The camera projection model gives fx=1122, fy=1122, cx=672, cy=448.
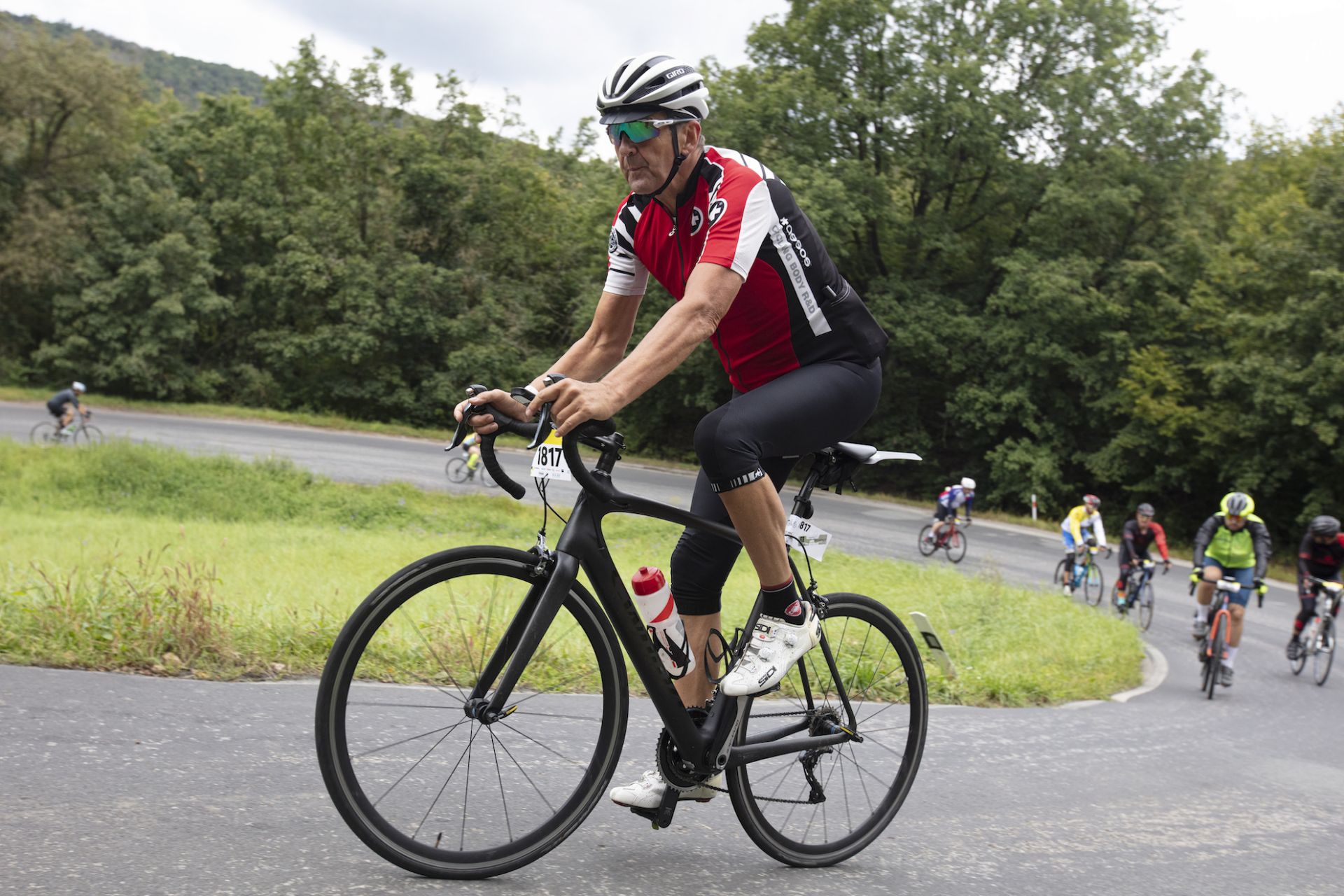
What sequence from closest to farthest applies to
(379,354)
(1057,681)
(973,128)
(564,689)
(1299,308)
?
1. (564,689)
2. (1057,681)
3. (1299,308)
4. (973,128)
5. (379,354)

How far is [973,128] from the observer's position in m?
33.8

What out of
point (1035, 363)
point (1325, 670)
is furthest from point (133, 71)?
point (1325, 670)

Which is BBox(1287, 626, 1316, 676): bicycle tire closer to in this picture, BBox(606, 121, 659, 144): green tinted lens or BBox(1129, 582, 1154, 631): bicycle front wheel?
BBox(1129, 582, 1154, 631): bicycle front wheel

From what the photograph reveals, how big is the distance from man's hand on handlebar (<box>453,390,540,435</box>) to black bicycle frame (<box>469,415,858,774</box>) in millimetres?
36

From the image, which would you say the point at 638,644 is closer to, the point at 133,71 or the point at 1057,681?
the point at 1057,681

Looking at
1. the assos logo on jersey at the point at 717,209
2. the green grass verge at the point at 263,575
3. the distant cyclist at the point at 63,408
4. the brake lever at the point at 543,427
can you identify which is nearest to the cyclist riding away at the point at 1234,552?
the green grass verge at the point at 263,575

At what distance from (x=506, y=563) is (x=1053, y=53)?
118 feet

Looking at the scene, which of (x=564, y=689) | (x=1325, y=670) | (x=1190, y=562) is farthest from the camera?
(x=1190, y=562)

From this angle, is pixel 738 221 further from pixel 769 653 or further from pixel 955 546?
pixel 955 546

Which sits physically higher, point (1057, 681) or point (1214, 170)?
point (1214, 170)

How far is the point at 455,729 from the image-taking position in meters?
2.96

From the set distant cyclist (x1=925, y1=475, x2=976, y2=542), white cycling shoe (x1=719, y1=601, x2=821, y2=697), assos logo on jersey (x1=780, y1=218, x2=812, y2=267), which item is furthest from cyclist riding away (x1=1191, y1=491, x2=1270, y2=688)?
assos logo on jersey (x1=780, y1=218, x2=812, y2=267)

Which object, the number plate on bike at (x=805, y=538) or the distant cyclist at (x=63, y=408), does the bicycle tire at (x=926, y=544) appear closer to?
the distant cyclist at (x=63, y=408)

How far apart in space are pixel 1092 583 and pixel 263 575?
47.6 feet
